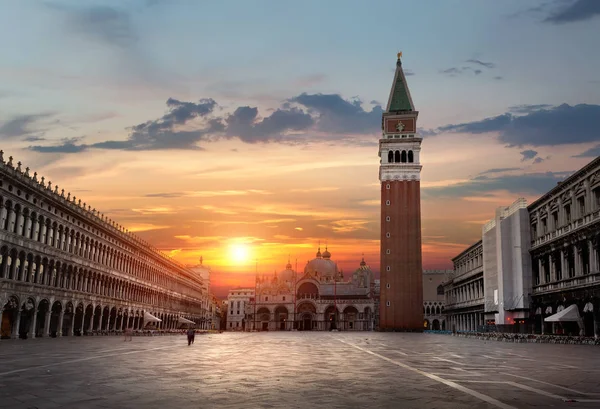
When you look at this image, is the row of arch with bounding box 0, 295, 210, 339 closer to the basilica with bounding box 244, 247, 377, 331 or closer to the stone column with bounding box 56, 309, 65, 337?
the stone column with bounding box 56, 309, 65, 337

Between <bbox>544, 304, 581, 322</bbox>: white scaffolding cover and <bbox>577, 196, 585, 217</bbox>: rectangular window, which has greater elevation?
<bbox>577, 196, 585, 217</bbox>: rectangular window

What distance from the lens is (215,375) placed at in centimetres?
1747

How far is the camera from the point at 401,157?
105938mm

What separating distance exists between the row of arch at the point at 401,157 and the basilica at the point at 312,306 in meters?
48.2

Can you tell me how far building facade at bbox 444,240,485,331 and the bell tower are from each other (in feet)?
26.1

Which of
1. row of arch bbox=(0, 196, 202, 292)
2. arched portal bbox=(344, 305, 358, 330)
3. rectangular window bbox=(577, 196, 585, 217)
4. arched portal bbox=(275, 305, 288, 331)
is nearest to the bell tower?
row of arch bbox=(0, 196, 202, 292)

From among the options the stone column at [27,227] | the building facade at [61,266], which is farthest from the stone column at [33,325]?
the stone column at [27,227]

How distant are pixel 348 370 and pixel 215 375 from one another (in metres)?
4.93

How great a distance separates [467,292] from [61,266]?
2667 inches

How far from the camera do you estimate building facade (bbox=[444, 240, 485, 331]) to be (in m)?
86.3

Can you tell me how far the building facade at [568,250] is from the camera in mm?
45000

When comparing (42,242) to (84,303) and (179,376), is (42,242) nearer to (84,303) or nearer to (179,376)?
(84,303)

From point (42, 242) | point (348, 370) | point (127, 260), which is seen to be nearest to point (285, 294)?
point (127, 260)

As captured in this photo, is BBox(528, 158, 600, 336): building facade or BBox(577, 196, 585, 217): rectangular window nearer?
BBox(528, 158, 600, 336): building facade
